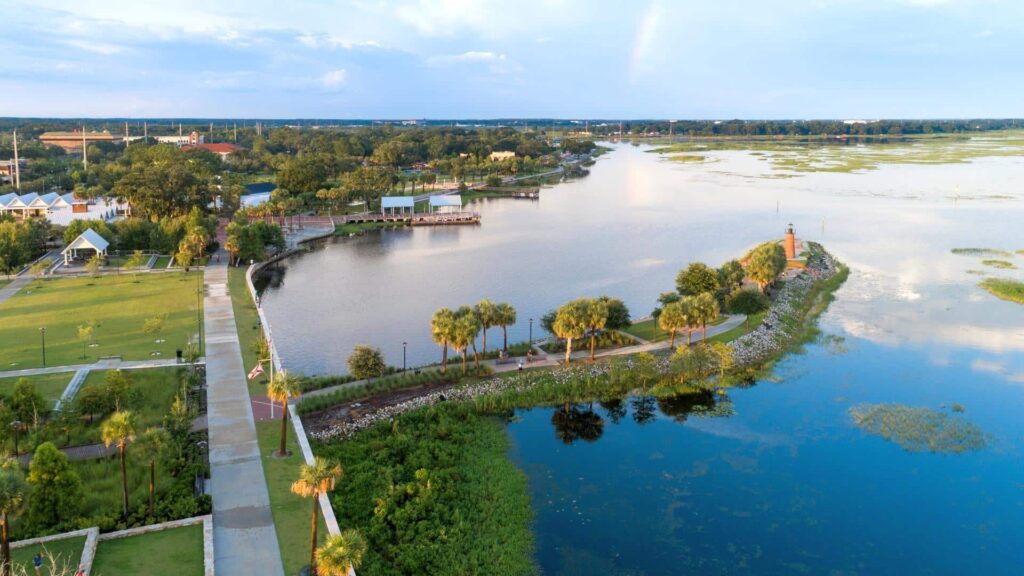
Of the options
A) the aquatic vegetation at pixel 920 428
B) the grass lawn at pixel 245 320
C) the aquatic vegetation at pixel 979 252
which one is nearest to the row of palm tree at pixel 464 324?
the grass lawn at pixel 245 320

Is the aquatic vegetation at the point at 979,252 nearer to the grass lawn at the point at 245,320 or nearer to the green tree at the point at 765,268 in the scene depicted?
the green tree at the point at 765,268

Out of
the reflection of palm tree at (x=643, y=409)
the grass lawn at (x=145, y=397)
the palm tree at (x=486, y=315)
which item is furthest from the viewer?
the palm tree at (x=486, y=315)

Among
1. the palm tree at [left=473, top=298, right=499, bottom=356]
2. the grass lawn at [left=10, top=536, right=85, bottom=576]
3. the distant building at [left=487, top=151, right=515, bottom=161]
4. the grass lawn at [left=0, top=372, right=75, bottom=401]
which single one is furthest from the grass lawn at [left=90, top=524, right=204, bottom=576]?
the distant building at [left=487, top=151, right=515, bottom=161]

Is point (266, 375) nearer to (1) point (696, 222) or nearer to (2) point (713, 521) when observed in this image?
(2) point (713, 521)

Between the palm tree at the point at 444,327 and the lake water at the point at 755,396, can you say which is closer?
the lake water at the point at 755,396

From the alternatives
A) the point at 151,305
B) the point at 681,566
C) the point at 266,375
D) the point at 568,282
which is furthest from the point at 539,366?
the point at 151,305

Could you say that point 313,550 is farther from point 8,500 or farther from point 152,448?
point 8,500

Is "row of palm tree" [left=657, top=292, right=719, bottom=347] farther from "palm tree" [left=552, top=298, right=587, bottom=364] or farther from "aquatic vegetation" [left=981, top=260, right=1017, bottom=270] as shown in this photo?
"aquatic vegetation" [left=981, top=260, right=1017, bottom=270]
